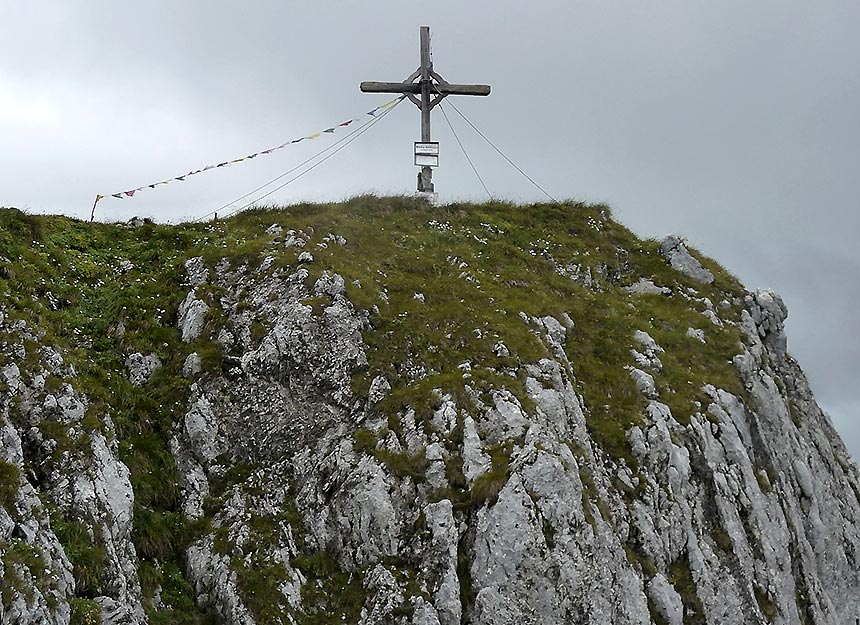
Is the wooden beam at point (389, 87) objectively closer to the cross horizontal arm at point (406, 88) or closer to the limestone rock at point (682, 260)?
the cross horizontal arm at point (406, 88)

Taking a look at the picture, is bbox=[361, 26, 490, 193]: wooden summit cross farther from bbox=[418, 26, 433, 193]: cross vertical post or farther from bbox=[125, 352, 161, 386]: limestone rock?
bbox=[125, 352, 161, 386]: limestone rock

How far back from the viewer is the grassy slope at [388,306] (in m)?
18.8

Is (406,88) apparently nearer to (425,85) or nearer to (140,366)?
(425,85)

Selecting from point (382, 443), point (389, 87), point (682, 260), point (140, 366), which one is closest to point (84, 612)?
point (382, 443)

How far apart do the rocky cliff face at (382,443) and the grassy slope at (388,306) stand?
10cm

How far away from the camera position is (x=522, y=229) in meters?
31.6

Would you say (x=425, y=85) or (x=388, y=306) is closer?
(x=388, y=306)

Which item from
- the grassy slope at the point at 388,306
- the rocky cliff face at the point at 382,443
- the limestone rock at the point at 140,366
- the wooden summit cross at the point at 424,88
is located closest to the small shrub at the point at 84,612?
the rocky cliff face at the point at 382,443

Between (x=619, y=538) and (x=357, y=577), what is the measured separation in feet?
20.6

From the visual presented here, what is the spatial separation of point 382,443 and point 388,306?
5.69 metres

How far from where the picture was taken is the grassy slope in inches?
741

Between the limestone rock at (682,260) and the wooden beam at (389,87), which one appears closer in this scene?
the limestone rock at (682,260)

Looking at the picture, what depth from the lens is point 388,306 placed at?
75.0ft

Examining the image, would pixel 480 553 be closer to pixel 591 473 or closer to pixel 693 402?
pixel 591 473
